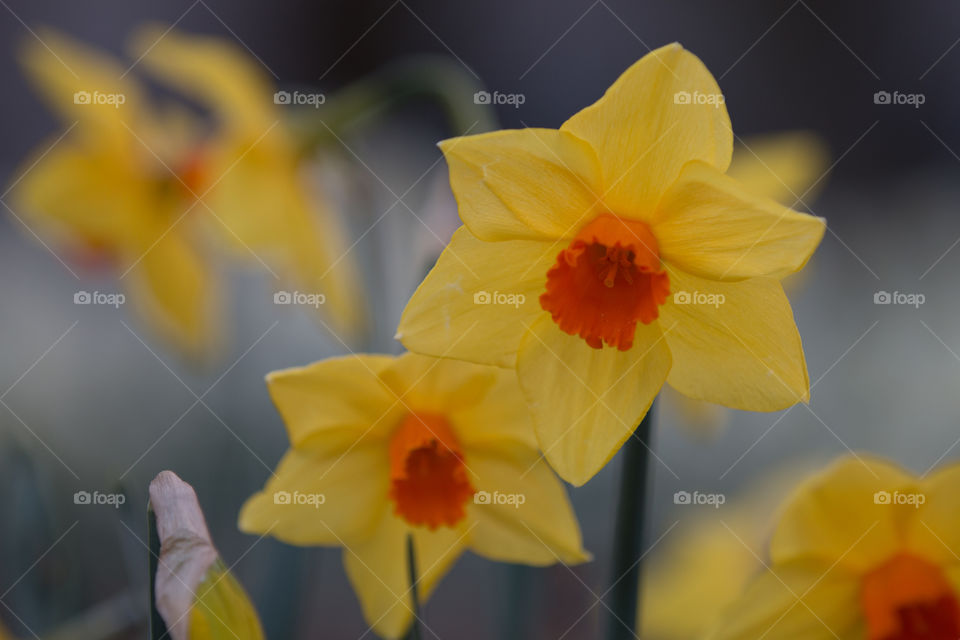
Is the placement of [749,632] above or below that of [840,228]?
below

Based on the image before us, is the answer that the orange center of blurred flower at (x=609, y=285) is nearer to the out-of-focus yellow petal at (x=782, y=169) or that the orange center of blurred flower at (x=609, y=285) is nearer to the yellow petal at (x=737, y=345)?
the yellow petal at (x=737, y=345)

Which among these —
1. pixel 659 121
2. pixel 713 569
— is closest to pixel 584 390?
pixel 659 121

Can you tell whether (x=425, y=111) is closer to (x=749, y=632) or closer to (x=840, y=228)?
(x=840, y=228)

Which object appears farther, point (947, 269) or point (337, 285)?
point (947, 269)

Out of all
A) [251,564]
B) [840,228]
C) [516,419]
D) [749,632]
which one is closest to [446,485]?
[516,419]

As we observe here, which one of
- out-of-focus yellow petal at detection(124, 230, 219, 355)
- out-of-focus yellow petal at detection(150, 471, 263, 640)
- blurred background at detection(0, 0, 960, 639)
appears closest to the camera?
out-of-focus yellow petal at detection(150, 471, 263, 640)

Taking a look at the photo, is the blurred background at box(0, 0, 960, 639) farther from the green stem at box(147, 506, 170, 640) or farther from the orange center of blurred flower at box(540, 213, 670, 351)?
the orange center of blurred flower at box(540, 213, 670, 351)

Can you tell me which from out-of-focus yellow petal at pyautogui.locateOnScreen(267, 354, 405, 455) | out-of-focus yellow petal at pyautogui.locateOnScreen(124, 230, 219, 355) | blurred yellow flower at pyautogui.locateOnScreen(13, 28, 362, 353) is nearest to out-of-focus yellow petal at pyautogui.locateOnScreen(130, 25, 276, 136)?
blurred yellow flower at pyautogui.locateOnScreen(13, 28, 362, 353)
